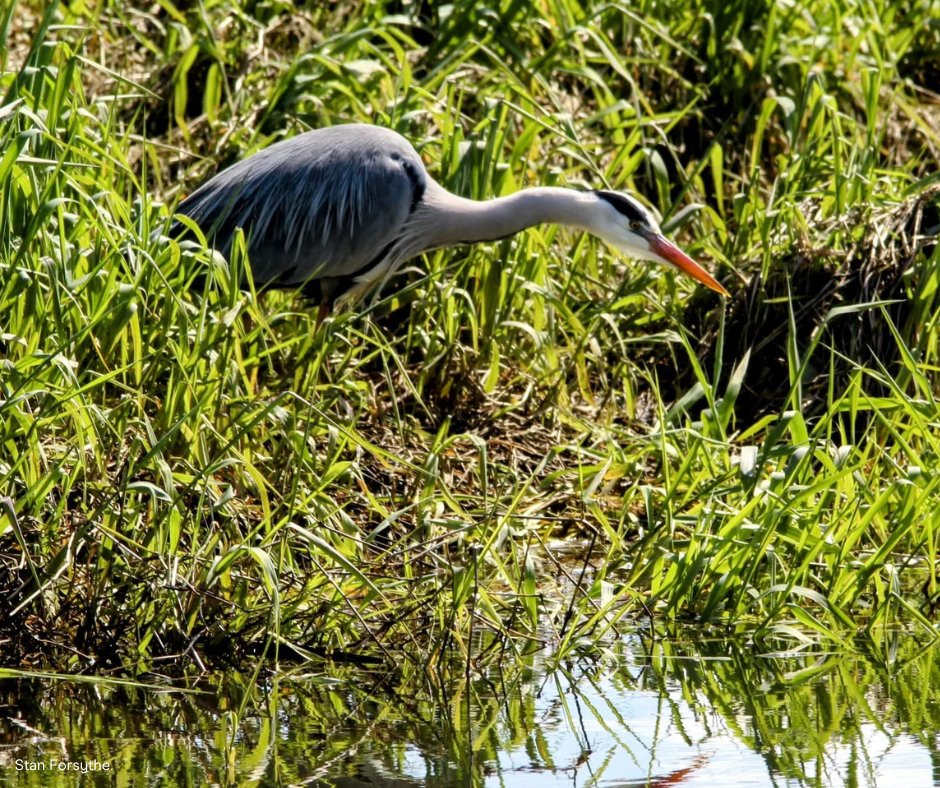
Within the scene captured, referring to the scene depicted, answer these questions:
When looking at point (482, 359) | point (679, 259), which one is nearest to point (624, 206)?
point (679, 259)

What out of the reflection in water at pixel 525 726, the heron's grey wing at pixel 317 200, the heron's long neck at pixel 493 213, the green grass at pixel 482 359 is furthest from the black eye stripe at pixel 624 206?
the reflection in water at pixel 525 726

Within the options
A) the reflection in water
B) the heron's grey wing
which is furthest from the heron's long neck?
the reflection in water

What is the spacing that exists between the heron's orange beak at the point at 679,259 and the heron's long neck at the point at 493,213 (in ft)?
1.03

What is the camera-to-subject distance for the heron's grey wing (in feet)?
17.6

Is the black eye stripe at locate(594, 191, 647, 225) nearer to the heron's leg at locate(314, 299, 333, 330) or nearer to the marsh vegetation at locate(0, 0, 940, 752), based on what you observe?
the marsh vegetation at locate(0, 0, 940, 752)

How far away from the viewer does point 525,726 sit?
326 centimetres

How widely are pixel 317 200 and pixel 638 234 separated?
3.62ft

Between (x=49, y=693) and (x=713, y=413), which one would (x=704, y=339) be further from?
(x=49, y=693)

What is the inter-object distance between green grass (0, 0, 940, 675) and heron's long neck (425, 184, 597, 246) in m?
0.16

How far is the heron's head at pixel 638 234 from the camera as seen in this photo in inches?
213

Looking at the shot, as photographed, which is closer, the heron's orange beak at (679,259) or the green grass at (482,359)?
the green grass at (482,359)

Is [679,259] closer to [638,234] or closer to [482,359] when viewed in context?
[638,234]

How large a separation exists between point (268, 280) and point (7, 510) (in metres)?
2.14

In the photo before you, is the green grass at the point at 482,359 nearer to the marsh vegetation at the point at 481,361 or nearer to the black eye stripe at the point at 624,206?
the marsh vegetation at the point at 481,361
